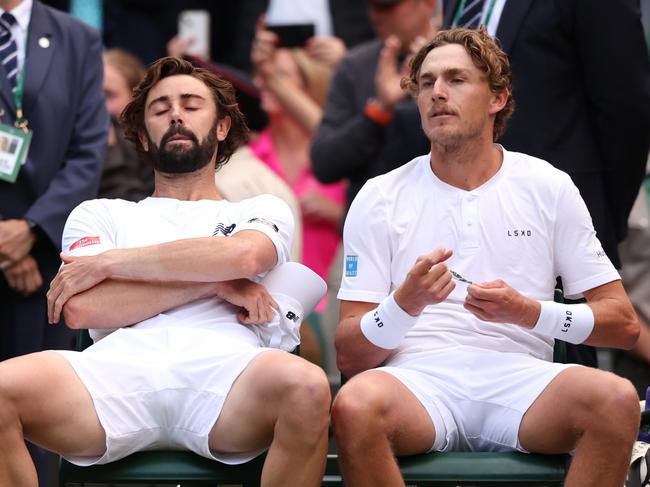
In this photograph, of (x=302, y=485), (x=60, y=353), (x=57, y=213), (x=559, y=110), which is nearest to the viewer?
(x=302, y=485)

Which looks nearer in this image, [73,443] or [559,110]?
[73,443]

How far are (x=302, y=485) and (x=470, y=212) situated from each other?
1064 mm

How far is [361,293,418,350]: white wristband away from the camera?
4133mm

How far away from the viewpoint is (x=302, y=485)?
3.95 meters

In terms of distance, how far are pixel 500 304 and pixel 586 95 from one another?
4.40ft

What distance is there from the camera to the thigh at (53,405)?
4020 mm

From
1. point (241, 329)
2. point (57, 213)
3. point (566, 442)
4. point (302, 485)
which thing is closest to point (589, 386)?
point (566, 442)

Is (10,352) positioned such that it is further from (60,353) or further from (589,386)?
(589,386)

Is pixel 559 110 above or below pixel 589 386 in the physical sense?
above

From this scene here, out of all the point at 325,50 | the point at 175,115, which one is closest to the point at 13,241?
the point at 175,115

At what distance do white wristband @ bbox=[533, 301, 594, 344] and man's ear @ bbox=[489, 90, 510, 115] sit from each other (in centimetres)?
76

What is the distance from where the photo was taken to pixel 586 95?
5.11 metres

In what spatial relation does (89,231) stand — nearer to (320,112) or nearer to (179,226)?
(179,226)

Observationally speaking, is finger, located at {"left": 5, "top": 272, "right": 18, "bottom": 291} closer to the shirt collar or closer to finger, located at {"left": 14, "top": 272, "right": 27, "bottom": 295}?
finger, located at {"left": 14, "top": 272, "right": 27, "bottom": 295}
